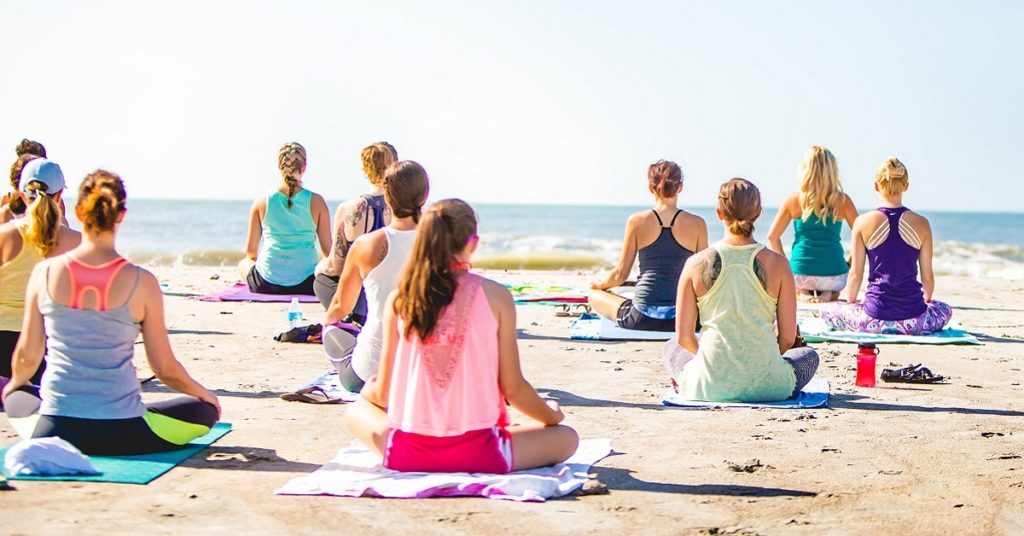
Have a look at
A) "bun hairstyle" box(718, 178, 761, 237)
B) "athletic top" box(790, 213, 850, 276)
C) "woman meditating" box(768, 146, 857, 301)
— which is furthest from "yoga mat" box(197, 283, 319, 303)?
"bun hairstyle" box(718, 178, 761, 237)

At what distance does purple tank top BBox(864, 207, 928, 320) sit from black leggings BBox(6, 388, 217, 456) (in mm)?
5585

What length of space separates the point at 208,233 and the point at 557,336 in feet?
152

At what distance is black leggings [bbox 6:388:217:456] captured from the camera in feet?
17.3

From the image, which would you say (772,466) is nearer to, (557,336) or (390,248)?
(390,248)

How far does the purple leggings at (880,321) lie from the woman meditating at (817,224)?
86 cm

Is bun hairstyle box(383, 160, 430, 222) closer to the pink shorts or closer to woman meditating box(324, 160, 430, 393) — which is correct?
woman meditating box(324, 160, 430, 393)

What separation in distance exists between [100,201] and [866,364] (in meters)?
4.56

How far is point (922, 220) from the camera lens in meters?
9.45

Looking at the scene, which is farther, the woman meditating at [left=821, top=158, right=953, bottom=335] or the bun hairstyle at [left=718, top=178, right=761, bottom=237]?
the woman meditating at [left=821, top=158, right=953, bottom=335]

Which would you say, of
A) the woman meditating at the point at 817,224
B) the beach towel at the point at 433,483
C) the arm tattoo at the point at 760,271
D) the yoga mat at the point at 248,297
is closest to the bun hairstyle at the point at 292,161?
the yoga mat at the point at 248,297

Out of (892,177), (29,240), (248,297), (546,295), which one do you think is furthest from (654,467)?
(248,297)

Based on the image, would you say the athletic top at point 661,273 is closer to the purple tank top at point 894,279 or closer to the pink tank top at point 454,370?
the purple tank top at point 894,279

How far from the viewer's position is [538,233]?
Result: 59.6 meters

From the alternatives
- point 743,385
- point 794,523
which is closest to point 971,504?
point 794,523
